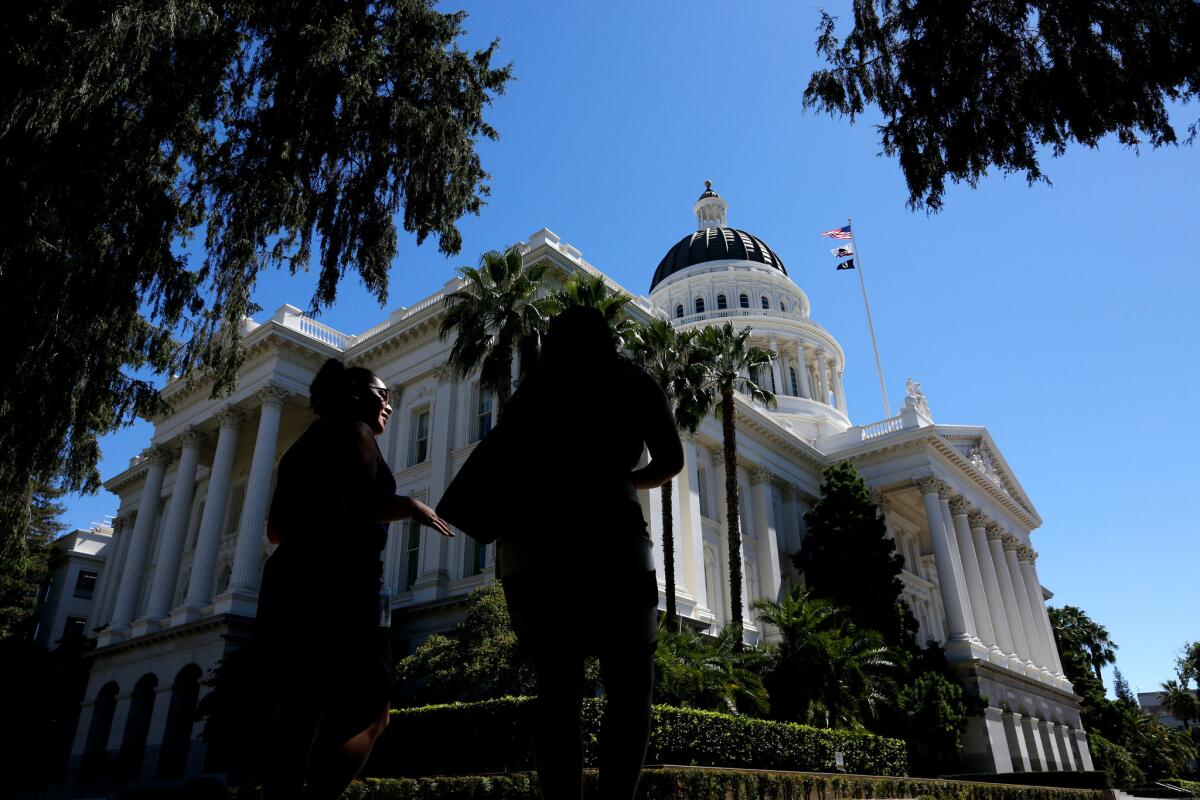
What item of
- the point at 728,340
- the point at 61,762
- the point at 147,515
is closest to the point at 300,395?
the point at 147,515

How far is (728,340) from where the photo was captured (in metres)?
29.8

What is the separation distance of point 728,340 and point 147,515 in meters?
27.1

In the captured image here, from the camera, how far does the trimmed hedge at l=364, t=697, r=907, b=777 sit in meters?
16.1

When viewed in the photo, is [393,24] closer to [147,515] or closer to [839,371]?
[147,515]

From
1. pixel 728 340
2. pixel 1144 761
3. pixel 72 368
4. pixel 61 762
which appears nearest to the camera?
pixel 72 368

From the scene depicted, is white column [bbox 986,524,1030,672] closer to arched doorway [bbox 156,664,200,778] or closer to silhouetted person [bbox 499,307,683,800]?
arched doorway [bbox 156,664,200,778]

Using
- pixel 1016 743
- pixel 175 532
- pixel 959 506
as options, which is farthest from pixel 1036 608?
pixel 175 532

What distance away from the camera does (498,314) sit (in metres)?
23.4

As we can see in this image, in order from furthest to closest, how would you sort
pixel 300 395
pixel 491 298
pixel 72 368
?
pixel 300 395 → pixel 491 298 → pixel 72 368

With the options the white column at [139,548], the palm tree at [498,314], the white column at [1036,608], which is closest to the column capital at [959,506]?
the white column at [1036,608]

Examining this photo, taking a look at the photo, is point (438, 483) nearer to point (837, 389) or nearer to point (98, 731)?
point (98, 731)

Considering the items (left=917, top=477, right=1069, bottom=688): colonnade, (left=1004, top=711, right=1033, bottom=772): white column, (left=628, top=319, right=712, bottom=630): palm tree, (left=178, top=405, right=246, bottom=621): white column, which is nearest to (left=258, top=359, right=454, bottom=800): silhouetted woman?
(left=628, top=319, right=712, bottom=630): palm tree

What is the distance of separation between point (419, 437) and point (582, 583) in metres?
32.0

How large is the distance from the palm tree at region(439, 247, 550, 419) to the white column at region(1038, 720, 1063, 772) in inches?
1506
